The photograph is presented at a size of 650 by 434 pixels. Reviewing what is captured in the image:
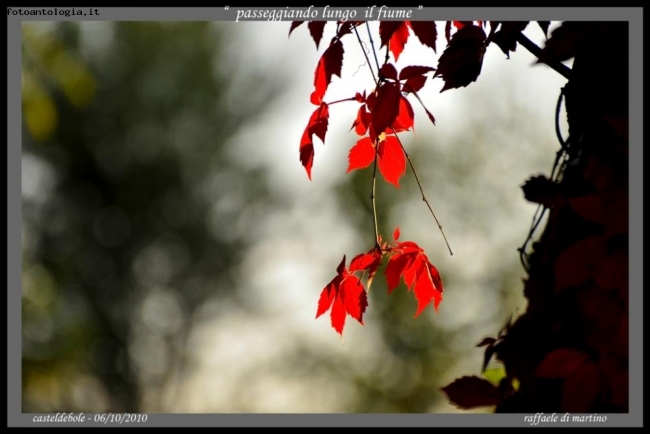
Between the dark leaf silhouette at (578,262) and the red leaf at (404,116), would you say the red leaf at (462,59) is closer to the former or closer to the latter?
the red leaf at (404,116)

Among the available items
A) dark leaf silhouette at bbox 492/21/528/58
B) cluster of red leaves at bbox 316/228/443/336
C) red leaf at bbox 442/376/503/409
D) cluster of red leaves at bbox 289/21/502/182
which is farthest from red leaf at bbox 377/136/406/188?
red leaf at bbox 442/376/503/409

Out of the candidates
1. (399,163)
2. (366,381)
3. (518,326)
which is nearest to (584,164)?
(518,326)

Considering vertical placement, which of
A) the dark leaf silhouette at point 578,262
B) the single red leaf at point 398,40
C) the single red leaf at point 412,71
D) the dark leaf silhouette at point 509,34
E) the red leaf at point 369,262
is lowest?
the dark leaf silhouette at point 578,262

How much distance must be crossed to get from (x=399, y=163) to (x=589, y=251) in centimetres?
61

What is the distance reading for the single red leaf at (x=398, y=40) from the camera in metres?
1.42

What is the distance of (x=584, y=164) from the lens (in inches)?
40.2

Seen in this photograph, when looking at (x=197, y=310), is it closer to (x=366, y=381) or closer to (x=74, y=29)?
(x=366, y=381)

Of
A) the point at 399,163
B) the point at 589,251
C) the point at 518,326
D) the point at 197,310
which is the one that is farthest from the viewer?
the point at 197,310

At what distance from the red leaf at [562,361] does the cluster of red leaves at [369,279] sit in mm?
430

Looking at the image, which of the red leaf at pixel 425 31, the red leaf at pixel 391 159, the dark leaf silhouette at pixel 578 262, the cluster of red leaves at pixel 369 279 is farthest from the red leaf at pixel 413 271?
the dark leaf silhouette at pixel 578 262

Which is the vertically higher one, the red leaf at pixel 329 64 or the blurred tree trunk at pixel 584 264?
the red leaf at pixel 329 64

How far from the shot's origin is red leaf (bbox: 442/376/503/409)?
105 cm

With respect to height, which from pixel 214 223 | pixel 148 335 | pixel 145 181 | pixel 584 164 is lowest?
pixel 584 164

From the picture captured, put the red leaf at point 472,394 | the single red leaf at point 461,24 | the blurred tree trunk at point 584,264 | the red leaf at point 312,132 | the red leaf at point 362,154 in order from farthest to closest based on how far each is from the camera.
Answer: the red leaf at point 362,154, the red leaf at point 312,132, the single red leaf at point 461,24, the red leaf at point 472,394, the blurred tree trunk at point 584,264
